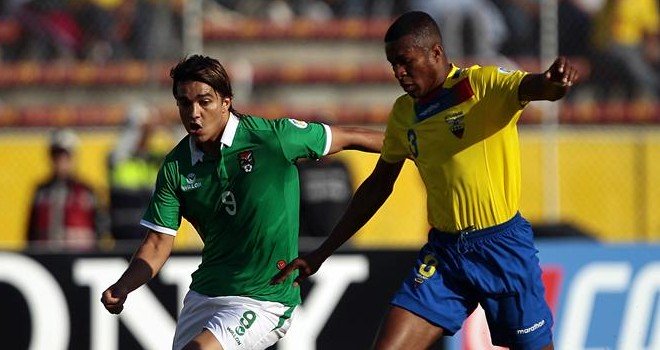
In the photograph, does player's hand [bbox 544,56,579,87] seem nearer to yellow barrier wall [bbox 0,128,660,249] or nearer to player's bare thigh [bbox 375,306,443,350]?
player's bare thigh [bbox 375,306,443,350]

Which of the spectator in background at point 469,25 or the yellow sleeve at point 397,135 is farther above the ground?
the yellow sleeve at point 397,135

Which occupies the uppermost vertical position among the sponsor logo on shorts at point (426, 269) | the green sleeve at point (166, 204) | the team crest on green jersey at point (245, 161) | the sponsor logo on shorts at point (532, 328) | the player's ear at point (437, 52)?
the player's ear at point (437, 52)

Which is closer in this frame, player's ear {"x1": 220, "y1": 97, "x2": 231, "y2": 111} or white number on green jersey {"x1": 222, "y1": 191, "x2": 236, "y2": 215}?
player's ear {"x1": 220, "y1": 97, "x2": 231, "y2": 111}

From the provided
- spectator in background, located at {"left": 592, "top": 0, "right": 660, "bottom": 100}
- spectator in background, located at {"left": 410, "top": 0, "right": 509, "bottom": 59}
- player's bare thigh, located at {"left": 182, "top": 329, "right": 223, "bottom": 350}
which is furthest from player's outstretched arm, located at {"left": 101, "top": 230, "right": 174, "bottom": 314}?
spectator in background, located at {"left": 592, "top": 0, "right": 660, "bottom": 100}

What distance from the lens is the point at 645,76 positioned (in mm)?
15680

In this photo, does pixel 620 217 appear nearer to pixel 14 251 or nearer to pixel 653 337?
pixel 653 337

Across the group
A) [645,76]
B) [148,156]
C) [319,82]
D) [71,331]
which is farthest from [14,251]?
[645,76]

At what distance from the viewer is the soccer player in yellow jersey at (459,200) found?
655 centimetres

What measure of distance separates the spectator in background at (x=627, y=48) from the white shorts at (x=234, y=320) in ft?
31.0

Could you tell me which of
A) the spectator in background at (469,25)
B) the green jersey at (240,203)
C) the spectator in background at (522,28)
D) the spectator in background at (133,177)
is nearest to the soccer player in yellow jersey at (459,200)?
the green jersey at (240,203)

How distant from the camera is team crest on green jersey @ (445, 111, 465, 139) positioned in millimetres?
6625

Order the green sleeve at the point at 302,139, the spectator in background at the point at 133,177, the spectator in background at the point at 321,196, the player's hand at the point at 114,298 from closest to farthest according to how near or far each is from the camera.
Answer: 1. the player's hand at the point at 114,298
2. the green sleeve at the point at 302,139
3. the spectator in background at the point at 321,196
4. the spectator in background at the point at 133,177

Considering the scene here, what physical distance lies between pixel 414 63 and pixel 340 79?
9791 mm

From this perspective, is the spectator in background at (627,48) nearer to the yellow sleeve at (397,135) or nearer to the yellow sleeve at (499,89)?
the yellow sleeve at (397,135)
